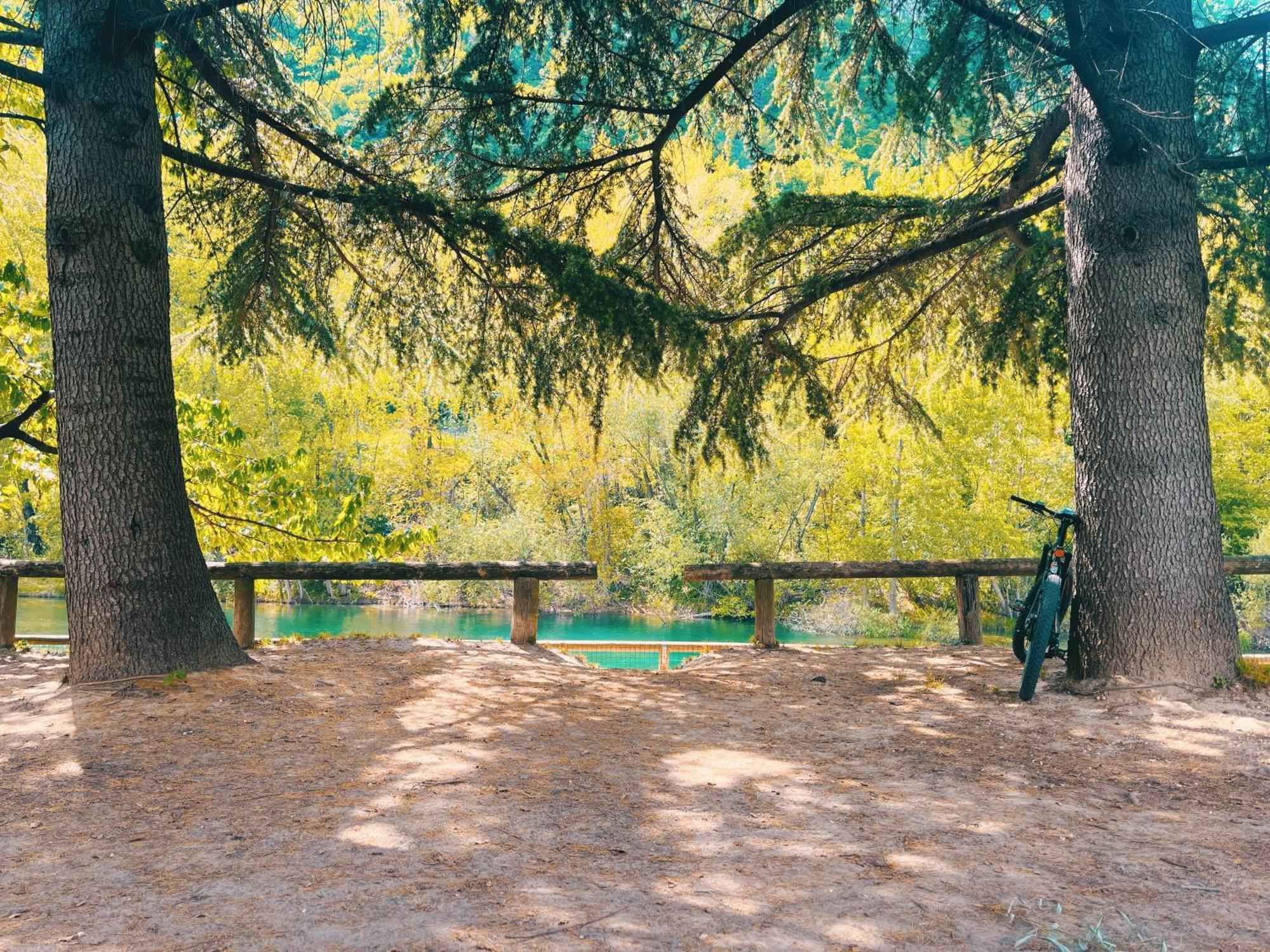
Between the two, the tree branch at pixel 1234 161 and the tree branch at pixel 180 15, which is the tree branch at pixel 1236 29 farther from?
the tree branch at pixel 180 15

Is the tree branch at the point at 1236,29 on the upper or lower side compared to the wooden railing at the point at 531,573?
upper

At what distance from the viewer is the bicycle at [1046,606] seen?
5.66 metres

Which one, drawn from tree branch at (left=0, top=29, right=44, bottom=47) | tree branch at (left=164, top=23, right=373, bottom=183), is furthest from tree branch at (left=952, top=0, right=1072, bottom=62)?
tree branch at (left=0, top=29, right=44, bottom=47)

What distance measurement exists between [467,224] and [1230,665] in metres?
5.48

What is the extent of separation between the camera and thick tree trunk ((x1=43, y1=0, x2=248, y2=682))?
5.69 meters

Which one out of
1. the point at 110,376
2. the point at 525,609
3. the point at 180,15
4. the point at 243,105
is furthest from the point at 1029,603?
the point at 243,105

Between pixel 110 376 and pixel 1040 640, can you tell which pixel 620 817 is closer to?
pixel 1040 640

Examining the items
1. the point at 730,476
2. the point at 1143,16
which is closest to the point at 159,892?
the point at 1143,16

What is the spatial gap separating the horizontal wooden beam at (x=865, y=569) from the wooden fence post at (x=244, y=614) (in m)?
3.62

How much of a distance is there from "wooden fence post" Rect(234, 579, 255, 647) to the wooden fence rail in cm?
360

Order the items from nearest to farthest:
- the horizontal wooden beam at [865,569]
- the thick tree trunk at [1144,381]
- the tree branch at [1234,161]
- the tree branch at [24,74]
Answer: the thick tree trunk at [1144,381]
the tree branch at [24,74]
the tree branch at [1234,161]
the horizontal wooden beam at [865,569]

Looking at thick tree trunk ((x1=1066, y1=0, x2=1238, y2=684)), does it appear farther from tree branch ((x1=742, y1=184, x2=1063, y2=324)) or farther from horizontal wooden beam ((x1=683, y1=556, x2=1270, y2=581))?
horizontal wooden beam ((x1=683, y1=556, x2=1270, y2=581))

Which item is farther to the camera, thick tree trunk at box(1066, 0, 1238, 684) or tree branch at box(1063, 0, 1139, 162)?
thick tree trunk at box(1066, 0, 1238, 684)

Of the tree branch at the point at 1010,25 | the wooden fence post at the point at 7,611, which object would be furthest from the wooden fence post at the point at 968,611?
the wooden fence post at the point at 7,611
